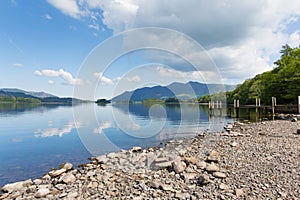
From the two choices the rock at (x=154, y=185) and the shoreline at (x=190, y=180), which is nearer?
the shoreline at (x=190, y=180)

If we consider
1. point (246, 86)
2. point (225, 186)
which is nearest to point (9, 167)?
point (225, 186)

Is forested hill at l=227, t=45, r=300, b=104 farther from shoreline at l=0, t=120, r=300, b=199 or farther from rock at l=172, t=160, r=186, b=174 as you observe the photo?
rock at l=172, t=160, r=186, b=174

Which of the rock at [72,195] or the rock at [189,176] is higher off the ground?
the rock at [189,176]

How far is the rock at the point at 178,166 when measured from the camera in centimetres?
735

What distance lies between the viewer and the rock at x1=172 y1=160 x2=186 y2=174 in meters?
7.35

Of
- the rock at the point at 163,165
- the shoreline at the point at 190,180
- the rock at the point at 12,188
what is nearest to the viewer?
the shoreline at the point at 190,180

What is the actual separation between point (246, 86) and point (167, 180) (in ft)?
284

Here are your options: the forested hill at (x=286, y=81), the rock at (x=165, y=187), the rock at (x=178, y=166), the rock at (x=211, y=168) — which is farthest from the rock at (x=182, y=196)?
the forested hill at (x=286, y=81)

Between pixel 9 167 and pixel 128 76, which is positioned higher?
pixel 128 76

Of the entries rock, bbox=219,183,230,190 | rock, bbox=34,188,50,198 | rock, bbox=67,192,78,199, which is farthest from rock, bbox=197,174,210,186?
rock, bbox=34,188,50,198

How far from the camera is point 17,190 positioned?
767 cm

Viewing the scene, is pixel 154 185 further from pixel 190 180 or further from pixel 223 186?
pixel 223 186

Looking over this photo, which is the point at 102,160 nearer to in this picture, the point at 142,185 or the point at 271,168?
the point at 142,185

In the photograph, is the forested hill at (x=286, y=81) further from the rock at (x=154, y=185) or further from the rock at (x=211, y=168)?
the rock at (x=154, y=185)
